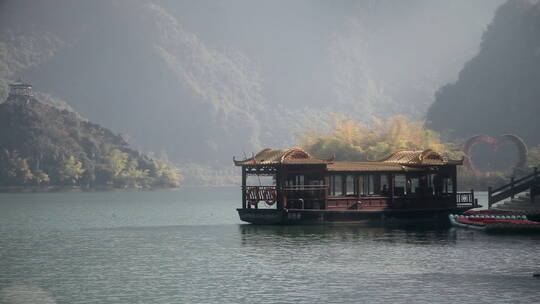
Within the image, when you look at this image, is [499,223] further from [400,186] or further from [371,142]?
[371,142]

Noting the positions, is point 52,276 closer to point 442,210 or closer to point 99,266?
point 99,266

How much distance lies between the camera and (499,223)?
54.0 meters

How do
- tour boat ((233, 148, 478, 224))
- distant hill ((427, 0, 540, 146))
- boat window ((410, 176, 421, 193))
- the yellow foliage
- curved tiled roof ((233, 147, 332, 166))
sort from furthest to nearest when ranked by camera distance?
distant hill ((427, 0, 540, 146)), the yellow foliage, boat window ((410, 176, 421, 193)), tour boat ((233, 148, 478, 224)), curved tiled roof ((233, 147, 332, 166))

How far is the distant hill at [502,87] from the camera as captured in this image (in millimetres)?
161125

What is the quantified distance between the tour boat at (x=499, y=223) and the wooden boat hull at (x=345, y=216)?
2.98m

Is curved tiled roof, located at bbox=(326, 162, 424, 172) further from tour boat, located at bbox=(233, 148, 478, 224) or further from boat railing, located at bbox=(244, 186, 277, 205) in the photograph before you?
boat railing, located at bbox=(244, 186, 277, 205)

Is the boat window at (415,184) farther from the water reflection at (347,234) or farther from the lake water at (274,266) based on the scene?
the lake water at (274,266)

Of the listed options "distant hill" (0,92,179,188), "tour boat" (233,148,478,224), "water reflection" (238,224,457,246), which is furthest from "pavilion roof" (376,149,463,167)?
"distant hill" (0,92,179,188)

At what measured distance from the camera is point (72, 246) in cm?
5141

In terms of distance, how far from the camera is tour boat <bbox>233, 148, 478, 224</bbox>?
57.0 metres

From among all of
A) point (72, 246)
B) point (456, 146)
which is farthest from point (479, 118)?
point (72, 246)

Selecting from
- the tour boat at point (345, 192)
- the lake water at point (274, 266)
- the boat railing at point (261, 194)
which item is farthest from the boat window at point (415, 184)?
the boat railing at point (261, 194)

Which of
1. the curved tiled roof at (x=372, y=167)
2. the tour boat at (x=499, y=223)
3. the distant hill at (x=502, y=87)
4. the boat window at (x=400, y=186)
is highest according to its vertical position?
the distant hill at (x=502, y=87)

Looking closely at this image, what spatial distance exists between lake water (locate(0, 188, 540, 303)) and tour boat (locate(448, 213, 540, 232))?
1044 millimetres
